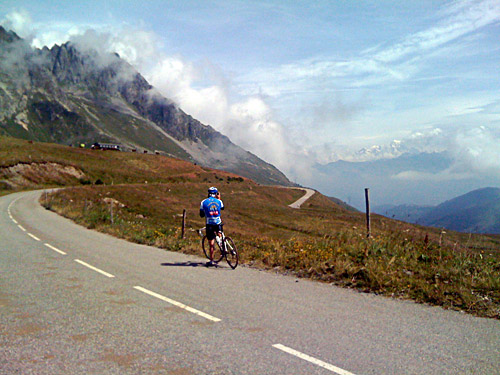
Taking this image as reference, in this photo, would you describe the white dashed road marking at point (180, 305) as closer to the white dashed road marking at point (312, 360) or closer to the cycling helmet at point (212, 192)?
the white dashed road marking at point (312, 360)

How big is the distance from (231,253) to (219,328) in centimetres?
591

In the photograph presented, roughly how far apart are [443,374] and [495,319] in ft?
9.92

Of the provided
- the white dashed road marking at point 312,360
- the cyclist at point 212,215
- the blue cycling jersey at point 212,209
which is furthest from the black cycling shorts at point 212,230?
the white dashed road marking at point 312,360

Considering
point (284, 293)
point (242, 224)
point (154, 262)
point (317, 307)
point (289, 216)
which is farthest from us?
point (289, 216)

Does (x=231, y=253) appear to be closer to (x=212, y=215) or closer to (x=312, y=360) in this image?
(x=212, y=215)

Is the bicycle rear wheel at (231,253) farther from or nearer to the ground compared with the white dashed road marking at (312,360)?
farther from the ground

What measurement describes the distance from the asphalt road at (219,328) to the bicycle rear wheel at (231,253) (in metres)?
1.11

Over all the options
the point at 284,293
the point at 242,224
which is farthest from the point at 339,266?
the point at 242,224

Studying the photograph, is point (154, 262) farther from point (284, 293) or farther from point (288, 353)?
point (288, 353)

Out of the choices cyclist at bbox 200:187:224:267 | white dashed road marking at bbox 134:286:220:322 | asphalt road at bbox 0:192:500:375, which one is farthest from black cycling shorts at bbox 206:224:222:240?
white dashed road marking at bbox 134:286:220:322

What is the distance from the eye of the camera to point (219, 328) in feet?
21.4

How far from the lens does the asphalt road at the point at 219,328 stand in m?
5.21

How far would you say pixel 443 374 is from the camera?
4.93m

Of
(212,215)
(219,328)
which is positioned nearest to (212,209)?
(212,215)
